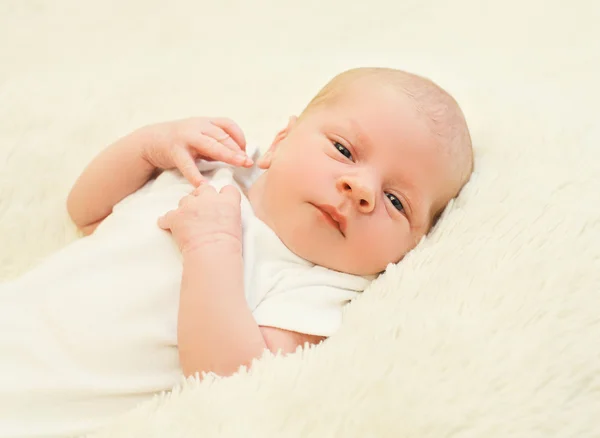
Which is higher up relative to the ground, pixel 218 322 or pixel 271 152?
pixel 271 152

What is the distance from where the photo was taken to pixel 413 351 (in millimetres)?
667

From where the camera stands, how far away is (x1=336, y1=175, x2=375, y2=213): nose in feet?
2.74

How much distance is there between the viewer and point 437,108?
0.93m

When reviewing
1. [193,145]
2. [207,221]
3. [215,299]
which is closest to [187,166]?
[193,145]

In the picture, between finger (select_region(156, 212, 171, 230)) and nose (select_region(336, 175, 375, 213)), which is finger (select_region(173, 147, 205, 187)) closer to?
finger (select_region(156, 212, 171, 230))

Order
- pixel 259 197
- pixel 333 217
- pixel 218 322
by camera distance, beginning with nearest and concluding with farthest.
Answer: pixel 218 322, pixel 333 217, pixel 259 197

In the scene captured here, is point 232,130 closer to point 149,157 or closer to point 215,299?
point 149,157

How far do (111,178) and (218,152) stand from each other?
6.7 inches

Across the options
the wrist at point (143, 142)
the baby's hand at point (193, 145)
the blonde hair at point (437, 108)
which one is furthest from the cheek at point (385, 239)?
the wrist at point (143, 142)


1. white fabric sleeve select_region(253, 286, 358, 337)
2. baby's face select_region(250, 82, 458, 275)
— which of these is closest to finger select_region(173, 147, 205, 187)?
baby's face select_region(250, 82, 458, 275)

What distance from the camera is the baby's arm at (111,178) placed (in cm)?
103

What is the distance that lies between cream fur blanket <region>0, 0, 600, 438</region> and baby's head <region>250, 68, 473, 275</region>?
5cm

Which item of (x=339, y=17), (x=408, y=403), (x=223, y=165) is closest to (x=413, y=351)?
(x=408, y=403)

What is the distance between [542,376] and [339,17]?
120 cm
